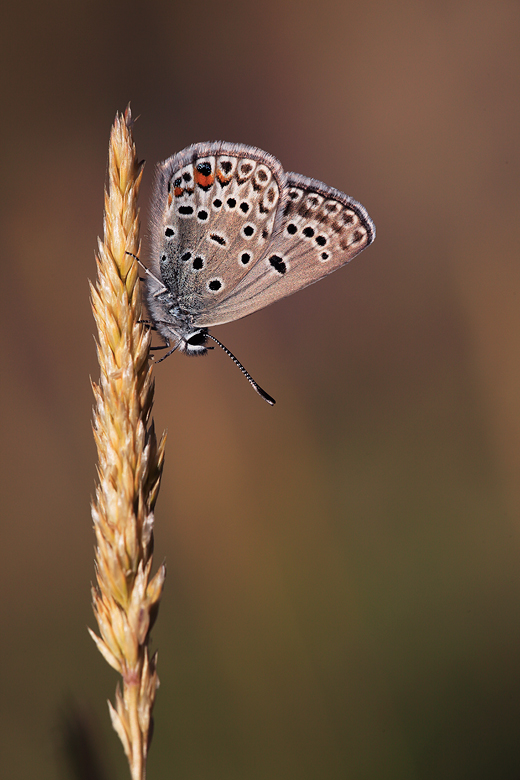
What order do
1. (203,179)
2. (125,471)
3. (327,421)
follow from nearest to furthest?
(125,471) → (203,179) → (327,421)

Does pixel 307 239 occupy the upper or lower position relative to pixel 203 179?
lower

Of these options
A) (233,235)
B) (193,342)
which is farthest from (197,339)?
(233,235)

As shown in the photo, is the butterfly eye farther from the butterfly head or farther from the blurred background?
the blurred background

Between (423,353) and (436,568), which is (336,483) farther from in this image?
(423,353)

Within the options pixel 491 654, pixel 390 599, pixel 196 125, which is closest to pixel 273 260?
pixel 196 125

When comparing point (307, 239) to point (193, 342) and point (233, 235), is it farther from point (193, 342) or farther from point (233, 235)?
point (193, 342)

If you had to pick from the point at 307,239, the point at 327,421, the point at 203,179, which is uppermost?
the point at 203,179
